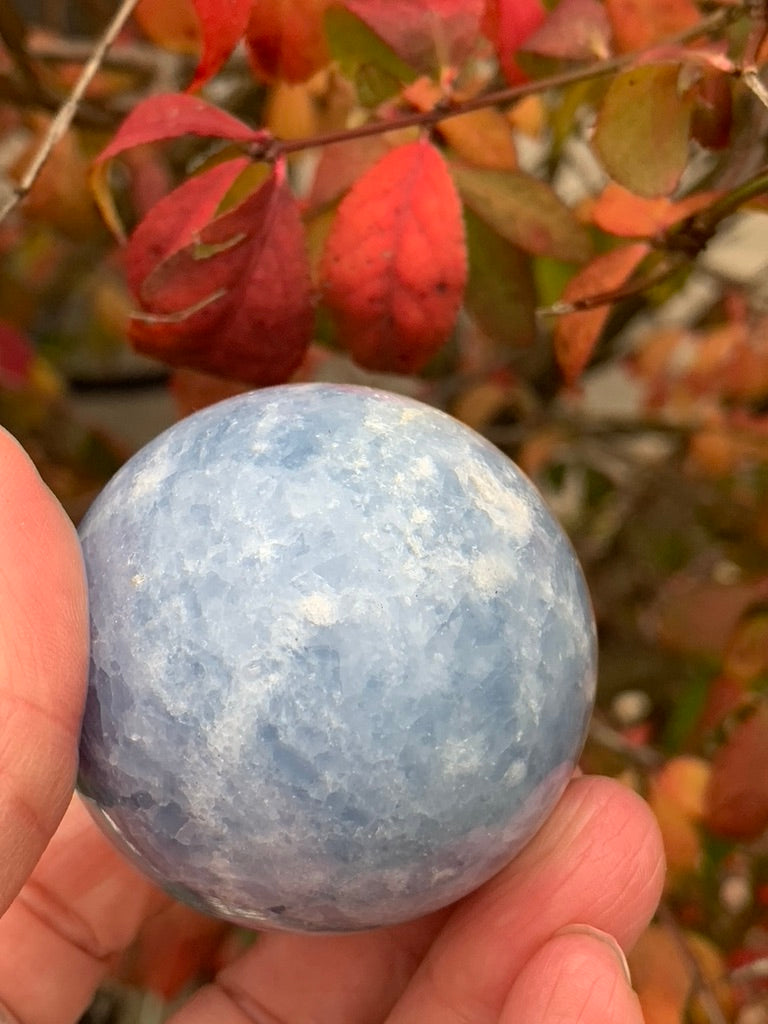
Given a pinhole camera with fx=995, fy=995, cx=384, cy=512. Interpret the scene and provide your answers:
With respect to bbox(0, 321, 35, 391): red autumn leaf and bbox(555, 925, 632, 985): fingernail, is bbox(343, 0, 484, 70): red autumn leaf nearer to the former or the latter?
bbox(555, 925, 632, 985): fingernail

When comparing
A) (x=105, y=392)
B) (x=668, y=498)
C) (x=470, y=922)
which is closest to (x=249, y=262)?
(x=470, y=922)

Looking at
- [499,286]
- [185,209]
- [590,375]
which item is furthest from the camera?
[590,375]

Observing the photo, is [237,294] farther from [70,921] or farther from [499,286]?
[70,921]

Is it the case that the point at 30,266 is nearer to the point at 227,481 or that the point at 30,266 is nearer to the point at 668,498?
the point at 668,498

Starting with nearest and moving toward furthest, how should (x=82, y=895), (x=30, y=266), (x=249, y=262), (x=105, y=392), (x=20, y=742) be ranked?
(x=20, y=742) → (x=249, y=262) → (x=82, y=895) → (x=30, y=266) → (x=105, y=392)

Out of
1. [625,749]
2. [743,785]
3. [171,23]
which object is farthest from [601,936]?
[171,23]

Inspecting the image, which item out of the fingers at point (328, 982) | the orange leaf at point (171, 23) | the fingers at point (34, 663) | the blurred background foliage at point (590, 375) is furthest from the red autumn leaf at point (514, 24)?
the fingers at point (328, 982)
